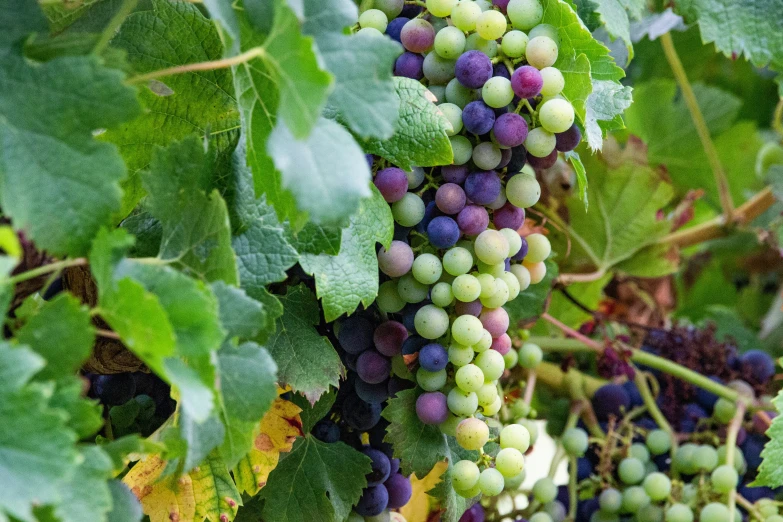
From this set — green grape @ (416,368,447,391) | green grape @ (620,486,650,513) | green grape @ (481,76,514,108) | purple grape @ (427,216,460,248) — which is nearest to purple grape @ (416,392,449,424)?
green grape @ (416,368,447,391)

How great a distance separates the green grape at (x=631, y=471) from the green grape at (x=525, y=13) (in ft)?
1.51

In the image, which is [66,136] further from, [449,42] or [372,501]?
[372,501]

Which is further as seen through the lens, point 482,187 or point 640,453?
point 640,453

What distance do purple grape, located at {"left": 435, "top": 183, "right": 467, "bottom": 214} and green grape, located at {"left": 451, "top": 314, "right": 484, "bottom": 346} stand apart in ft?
0.26

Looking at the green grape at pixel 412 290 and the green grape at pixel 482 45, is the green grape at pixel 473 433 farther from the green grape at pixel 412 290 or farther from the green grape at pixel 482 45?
→ the green grape at pixel 482 45

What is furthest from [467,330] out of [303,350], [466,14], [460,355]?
[466,14]

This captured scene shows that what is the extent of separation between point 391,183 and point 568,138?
13 centimetres

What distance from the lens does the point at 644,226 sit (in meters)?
0.96

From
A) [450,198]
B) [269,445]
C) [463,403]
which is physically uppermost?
[450,198]

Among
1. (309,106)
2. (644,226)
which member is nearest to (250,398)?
(309,106)

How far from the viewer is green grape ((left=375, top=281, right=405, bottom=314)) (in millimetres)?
596

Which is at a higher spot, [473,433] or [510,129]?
[510,129]

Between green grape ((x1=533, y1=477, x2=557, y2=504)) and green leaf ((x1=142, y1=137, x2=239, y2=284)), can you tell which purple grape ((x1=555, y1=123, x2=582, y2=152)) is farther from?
green grape ((x1=533, y1=477, x2=557, y2=504))

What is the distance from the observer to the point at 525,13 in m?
0.57
